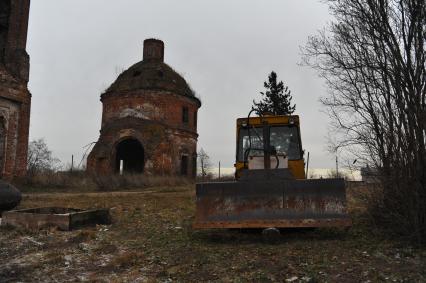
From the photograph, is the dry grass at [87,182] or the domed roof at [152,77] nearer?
the dry grass at [87,182]

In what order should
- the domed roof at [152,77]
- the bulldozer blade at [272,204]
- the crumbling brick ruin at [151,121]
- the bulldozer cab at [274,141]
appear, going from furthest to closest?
1. the domed roof at [152,77]
2. the crumbling brick ruin at [151,121]
3. the bulldozer cab at [274,141]
4. the bulldozer blade at [272,204]

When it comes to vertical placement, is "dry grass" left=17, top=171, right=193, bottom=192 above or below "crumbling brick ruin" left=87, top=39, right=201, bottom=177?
below

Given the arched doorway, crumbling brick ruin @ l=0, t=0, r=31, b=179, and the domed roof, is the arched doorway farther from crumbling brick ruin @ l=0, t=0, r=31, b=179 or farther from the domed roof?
crumbling brick ruin @ l=0, t=0, r=31, b=179

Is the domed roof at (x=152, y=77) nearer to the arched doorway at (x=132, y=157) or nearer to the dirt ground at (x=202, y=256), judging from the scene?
the arched doorway at (x=132, y=157)

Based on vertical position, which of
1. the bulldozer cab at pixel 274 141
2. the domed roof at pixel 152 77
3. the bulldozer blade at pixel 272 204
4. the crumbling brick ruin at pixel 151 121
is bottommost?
the bulldozer blade at pixel 272 204

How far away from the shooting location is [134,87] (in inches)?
1053

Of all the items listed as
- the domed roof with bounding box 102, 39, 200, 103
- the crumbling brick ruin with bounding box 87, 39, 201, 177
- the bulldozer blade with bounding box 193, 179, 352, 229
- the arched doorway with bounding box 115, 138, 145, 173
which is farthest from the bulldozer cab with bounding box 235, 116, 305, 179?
the arched doorway with bounding box 115, 138, 145, 173

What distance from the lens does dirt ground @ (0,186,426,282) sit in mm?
5309

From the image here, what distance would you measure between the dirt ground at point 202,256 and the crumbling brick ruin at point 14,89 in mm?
11137

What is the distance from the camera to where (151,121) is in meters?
26.1

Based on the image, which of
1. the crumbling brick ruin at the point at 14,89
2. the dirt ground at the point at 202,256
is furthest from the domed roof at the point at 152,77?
the dirt ground at the point at 202,256

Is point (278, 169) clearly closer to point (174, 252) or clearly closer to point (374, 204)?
point (374, 204)

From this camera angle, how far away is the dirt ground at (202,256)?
5.31m

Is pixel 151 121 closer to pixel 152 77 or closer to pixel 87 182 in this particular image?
pixel 152 77
